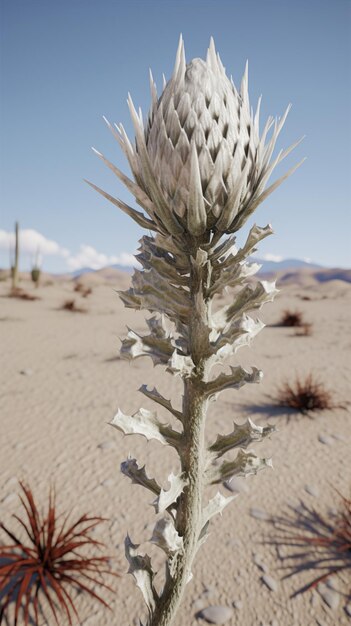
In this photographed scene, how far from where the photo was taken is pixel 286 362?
7.03 metres

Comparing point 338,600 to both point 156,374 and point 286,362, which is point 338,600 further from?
point 286,362

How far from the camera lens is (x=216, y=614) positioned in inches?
89.0

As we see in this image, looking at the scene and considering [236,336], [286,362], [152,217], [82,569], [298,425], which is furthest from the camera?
[286,362]

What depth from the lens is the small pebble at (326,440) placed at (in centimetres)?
416

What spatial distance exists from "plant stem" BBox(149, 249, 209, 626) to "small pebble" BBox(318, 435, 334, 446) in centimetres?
333

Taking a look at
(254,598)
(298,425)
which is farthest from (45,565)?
(298,425)

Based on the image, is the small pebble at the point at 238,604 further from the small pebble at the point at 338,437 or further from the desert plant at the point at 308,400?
the desert plant at the point at 308,400

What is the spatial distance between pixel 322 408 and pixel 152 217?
463 cm

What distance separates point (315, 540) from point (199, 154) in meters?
2.97

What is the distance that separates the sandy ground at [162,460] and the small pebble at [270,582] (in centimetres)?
1

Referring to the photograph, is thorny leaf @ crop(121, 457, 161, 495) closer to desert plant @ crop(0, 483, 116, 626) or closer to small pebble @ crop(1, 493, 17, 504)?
desert plant @ crop(0, 483, 116, 626)

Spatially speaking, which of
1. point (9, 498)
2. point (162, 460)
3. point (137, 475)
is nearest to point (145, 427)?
point (137, 475)

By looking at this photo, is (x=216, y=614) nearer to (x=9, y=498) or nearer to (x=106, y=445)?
(x=9, y=498)

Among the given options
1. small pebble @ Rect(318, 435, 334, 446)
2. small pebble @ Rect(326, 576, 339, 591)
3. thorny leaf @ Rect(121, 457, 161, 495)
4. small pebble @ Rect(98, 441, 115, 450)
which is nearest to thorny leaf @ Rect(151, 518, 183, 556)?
thorny leaf @ Rect(121, 457, 161, 495)
